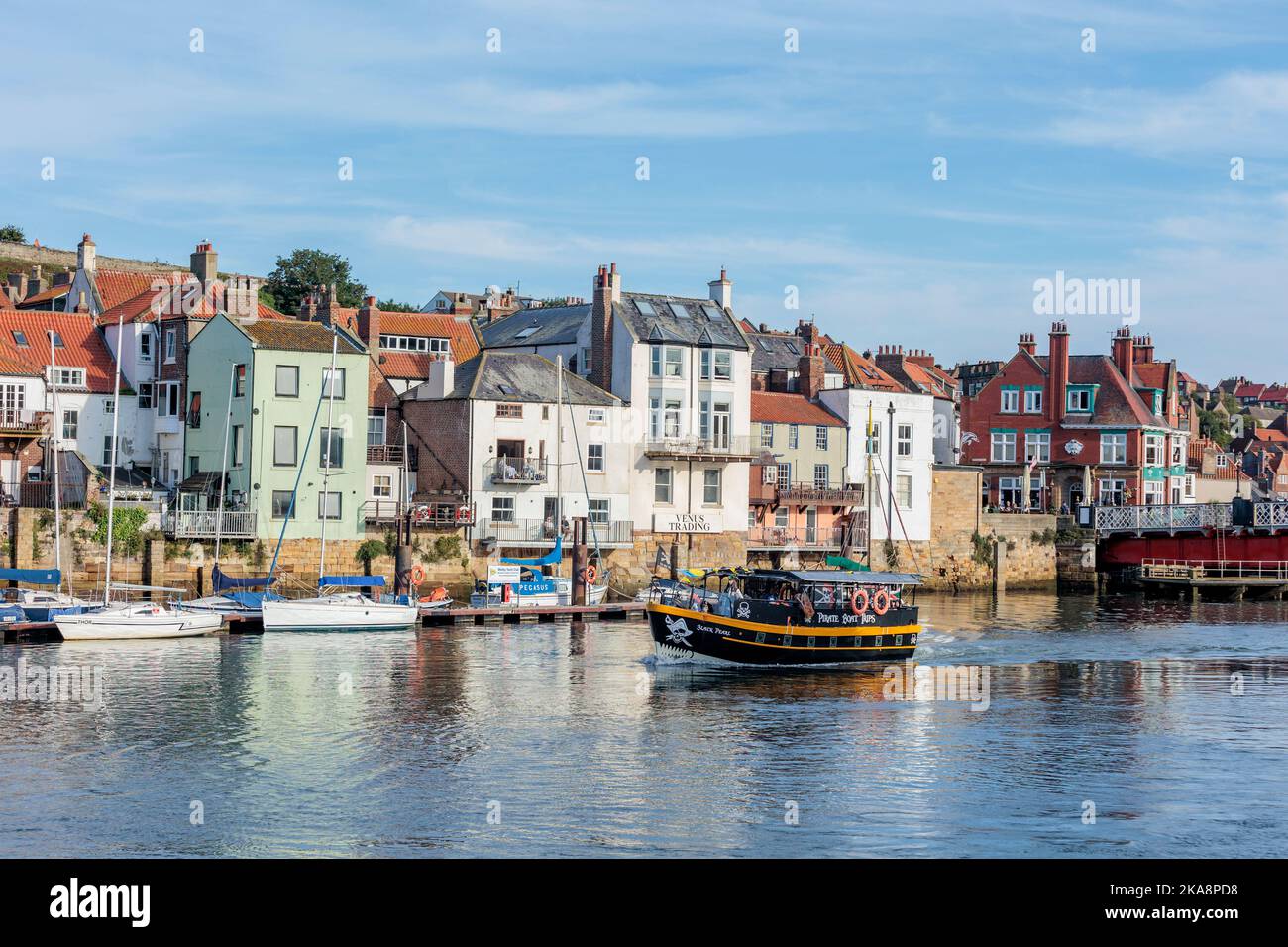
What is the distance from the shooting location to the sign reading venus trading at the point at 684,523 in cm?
9175

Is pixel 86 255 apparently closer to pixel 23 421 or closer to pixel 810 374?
pixel 23 421

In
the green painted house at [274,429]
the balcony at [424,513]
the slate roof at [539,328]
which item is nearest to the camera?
the green painted house at [274,429]

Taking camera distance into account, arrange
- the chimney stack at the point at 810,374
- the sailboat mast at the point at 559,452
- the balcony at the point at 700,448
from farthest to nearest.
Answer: the chimney stack at the point at 810,374, the balcony at the point at 700,448, the sailboat mast at the point at 559,452

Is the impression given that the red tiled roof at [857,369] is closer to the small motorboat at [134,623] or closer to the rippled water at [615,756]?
the rippled water at [615,756]

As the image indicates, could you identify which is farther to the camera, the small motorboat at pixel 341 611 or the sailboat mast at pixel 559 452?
the sailboat mast at pixel 559 452

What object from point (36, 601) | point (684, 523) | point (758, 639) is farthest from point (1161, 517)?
point (36, 601)

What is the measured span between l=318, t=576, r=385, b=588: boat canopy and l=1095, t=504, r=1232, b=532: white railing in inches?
2194

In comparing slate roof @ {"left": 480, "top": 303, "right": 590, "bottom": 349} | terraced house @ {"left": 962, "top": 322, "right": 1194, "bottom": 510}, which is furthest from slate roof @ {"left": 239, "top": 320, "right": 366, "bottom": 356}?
terraced house @ {"left": 962, "top": 322, "right": 1194, "bottom": 510}

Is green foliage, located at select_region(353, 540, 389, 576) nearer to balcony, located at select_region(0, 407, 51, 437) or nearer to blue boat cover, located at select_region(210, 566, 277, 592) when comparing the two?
blue boat cover, located at select_region(210, 566, 277, 592)

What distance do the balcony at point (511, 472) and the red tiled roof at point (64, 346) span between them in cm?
2026

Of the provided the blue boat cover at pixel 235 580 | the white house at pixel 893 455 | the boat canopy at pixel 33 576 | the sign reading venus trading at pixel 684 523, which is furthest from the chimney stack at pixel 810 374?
the boat canopy at pixel 33 576

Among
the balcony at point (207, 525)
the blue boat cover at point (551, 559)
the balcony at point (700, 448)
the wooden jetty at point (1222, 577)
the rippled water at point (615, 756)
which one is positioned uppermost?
the balcony at point (700, 448)

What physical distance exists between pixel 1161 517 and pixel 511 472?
46.5 meters

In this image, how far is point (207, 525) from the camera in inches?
3086
